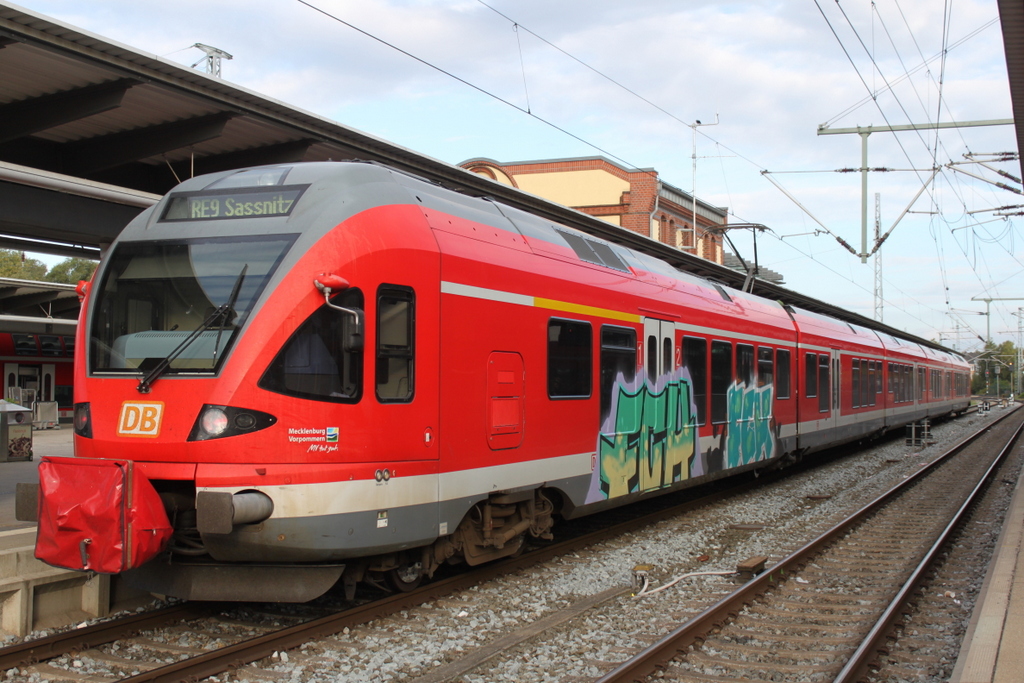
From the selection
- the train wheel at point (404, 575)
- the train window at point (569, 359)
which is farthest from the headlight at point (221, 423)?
the train window at point (569, 359)

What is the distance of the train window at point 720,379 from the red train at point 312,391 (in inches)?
160

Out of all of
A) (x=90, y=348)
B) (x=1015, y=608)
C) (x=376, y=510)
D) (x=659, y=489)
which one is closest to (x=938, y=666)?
(x=1015, y=608)

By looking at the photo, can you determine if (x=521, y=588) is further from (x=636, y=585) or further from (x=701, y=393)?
(x=701, y=393)

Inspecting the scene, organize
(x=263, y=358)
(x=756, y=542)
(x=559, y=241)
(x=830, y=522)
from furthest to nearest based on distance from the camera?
(x=830, y=522) → (x=756, y=542) → (x=559, y=241) → (x=263, y=358)

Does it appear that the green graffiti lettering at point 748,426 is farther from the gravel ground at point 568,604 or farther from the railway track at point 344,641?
the railway track at point 344,641

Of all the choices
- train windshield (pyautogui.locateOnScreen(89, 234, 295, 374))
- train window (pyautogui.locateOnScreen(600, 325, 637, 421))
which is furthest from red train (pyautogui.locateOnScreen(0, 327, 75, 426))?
train windshield (pyautogui.locateOnScreen(89, 234, 295, 374))

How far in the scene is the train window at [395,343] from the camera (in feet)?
19.6

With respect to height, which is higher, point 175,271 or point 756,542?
point 175,271

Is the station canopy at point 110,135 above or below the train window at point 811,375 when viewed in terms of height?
above

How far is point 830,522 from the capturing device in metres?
10.9

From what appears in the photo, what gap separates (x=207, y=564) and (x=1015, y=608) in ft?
18.4

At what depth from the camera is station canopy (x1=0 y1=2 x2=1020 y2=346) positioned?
691 centimetres

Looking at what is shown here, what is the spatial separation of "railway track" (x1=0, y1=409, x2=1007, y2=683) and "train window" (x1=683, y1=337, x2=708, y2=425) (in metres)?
3.76

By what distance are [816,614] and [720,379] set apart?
17.5 ft
